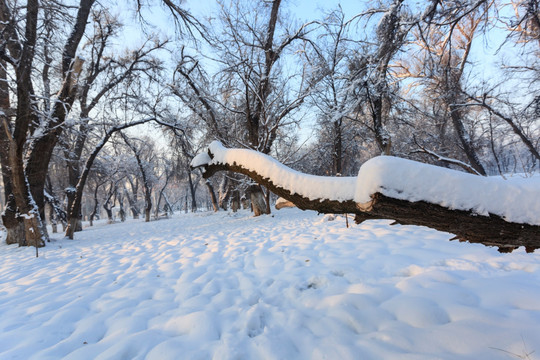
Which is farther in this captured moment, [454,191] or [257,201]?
[257,201]

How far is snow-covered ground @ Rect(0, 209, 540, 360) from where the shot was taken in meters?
1.47

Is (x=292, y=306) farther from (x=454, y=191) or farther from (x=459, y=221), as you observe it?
(x=454, y=191)

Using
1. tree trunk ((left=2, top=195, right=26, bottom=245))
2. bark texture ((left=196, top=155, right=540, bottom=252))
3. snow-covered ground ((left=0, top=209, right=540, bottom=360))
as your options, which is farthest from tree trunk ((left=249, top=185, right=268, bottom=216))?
bark texture ((left=196, top=155, right=540, bottom=252))

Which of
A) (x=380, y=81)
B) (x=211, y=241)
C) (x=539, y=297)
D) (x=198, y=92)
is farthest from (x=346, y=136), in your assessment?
(x=539, y=297)

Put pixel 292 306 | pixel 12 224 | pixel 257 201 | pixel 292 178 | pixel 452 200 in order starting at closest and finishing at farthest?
pixel 452 200 < pixel 292 178 < pixel 292 306 < pixel 12 224 < pixel 257 201

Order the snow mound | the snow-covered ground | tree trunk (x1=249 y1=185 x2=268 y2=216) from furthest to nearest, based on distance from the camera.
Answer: tree trunk (x1=249 y1=185 x2=268 y2=216) < the snow-covered ground < the snow mound

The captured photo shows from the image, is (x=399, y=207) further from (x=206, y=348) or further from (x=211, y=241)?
(x=211, y=241)

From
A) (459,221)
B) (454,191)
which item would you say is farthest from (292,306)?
(454,191)

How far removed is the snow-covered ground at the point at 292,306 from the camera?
1468mm

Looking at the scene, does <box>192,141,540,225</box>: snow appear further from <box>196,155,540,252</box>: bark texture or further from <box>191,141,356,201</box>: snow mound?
<box>191,141,356,201</box>: snow mound

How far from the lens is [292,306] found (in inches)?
80.7

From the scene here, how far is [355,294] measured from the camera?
6.66 feet

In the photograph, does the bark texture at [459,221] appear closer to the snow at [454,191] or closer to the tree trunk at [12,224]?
the snow at [454,191]

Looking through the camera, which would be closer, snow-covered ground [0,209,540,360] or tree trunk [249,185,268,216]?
snow-covered ground [0,209,540,360]
